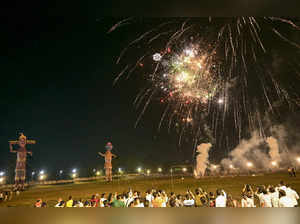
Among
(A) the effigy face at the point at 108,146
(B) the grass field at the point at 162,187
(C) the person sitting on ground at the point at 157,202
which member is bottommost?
(B) the grass field at the point at 162,187

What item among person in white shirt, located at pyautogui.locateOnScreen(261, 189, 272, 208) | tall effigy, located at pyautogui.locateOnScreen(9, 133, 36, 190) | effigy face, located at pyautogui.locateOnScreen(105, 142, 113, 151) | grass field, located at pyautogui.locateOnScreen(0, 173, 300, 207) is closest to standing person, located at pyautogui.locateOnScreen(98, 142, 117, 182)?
effigy face, located at pyautogui.locateOnScreen(105, 142, 113, 151)

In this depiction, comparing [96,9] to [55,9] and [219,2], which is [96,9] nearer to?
[55,9]

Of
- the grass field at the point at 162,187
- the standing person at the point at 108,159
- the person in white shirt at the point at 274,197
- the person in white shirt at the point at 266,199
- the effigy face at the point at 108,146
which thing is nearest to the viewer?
the person in white shirt at the point at 274,197

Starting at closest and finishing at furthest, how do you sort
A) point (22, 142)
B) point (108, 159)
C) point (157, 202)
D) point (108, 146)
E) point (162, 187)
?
point (157, 202) → point (162, 187) → point (22, 142) → point (108, 159) → point (108, 146)

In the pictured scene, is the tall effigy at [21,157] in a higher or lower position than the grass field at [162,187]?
higher

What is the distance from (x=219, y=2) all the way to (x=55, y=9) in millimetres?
2430

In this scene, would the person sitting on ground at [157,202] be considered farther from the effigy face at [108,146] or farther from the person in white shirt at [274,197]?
the effigy face at [108,146]

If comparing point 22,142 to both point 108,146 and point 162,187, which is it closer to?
point 108,146

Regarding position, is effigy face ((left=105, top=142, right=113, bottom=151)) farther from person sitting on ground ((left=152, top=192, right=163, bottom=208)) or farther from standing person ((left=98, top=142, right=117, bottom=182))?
person sitting on ground ((left=152, top=192, right=163, bottom=208))

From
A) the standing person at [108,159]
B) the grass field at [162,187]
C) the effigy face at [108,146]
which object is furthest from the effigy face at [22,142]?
the effigy face at [108,146]

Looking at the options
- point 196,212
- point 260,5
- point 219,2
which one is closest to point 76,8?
point 219,2

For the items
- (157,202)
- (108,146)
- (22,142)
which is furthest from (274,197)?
(108,146)

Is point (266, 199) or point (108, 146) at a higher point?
point (108, 146)

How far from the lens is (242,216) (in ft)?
5.52
